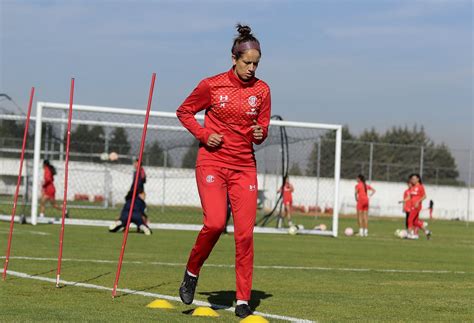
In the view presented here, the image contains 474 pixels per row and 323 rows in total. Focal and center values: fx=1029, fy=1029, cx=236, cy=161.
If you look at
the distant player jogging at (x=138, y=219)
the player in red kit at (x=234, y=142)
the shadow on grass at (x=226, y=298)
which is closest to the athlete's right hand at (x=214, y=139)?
the player in red kit at (x=234, y=142)

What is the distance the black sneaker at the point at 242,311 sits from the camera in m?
8.55

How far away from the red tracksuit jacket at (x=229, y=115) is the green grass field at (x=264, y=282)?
135 cm

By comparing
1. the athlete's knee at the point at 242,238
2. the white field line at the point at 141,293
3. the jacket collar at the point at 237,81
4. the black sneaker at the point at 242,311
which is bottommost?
the white field line at the point at 141,293

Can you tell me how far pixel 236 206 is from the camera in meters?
8.97

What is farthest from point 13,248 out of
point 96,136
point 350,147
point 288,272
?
point 350,147

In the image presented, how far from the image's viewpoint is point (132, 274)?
1254cm

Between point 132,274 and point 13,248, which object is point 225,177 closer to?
point 132,274

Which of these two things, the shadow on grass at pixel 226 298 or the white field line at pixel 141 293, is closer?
the white field line at pixel 141 293

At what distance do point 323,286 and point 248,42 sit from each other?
3942 millimetres

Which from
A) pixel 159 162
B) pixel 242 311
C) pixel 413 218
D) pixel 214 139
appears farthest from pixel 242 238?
pixel 159 162

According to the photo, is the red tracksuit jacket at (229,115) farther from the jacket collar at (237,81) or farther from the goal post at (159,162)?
the goal post at (159,162)

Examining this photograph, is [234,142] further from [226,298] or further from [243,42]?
[226,298]

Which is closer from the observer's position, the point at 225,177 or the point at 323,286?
the point at 225,177

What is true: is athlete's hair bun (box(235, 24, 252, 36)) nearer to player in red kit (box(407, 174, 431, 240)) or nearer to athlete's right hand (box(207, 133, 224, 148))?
athlete's right hand (box(207, 133, 224, 148))
